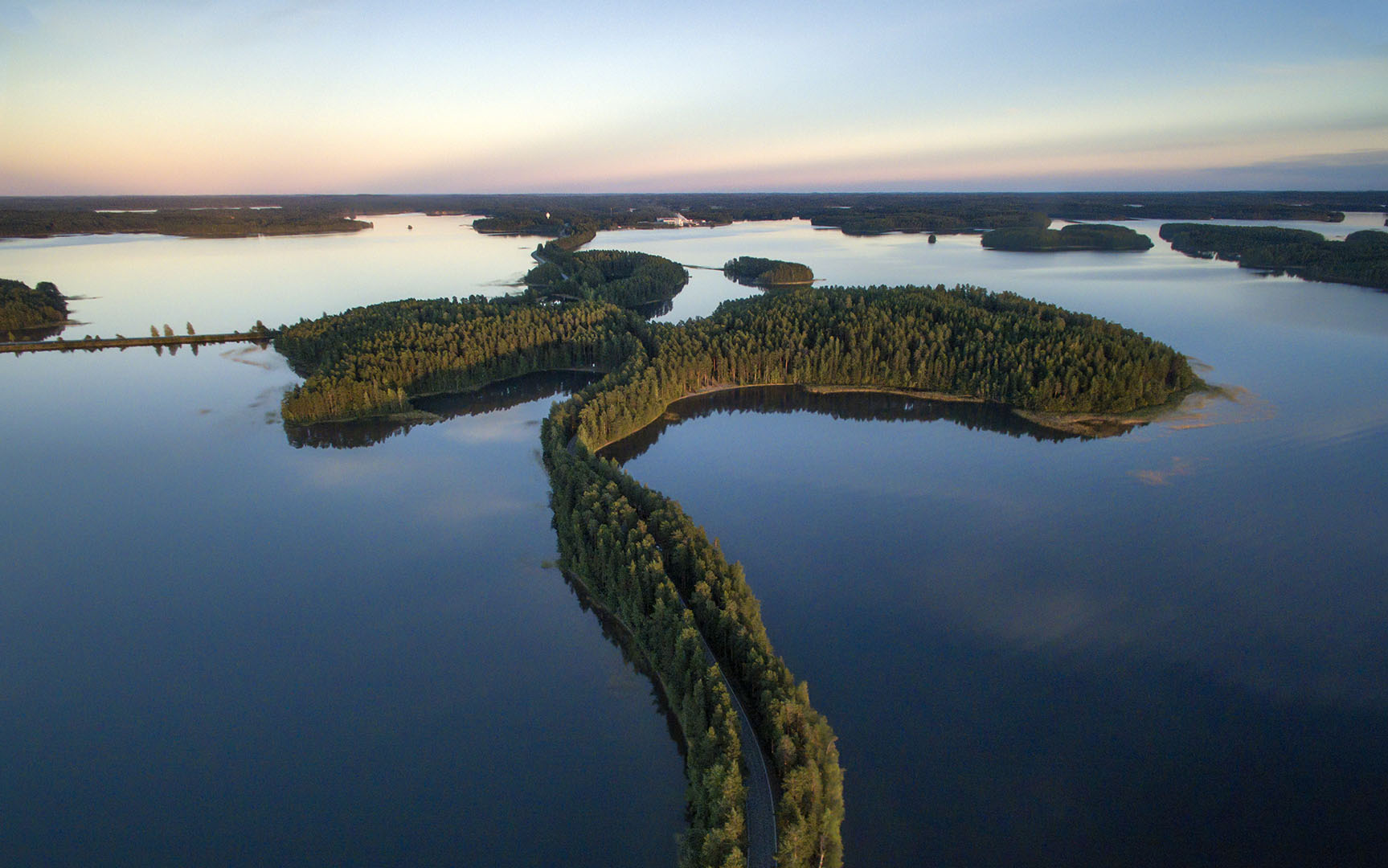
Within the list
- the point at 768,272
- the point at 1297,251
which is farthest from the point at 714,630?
the point at 1297,251

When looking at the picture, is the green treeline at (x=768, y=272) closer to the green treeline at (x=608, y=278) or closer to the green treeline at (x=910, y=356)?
the green treeline at (x=608, y=278)

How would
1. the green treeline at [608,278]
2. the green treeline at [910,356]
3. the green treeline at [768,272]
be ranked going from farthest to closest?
the green treeline at [768,272] < the green treeline at [608,278] < the green treeline at [910,356]

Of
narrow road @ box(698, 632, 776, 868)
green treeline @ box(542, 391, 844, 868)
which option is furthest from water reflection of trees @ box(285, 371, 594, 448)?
narrow road @ box(698, 632, 776, 868)

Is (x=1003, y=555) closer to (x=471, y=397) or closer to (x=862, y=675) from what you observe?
(x=862, y=675)

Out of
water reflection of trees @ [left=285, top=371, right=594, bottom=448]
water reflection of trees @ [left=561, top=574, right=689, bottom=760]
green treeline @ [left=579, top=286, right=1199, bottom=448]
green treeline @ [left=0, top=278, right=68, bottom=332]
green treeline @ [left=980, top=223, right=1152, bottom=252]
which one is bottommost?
water reflection of trees @ [left=561, top=574, right=689, bottom=760]

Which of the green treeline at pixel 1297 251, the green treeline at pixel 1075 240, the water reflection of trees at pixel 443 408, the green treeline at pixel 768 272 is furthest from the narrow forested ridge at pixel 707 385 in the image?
the green treeline at pixel 1075 240

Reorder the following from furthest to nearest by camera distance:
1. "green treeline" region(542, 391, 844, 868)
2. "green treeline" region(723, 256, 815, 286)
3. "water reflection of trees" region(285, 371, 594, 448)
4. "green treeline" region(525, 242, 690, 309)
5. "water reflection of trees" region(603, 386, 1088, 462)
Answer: "green treeline" region(723, 256, 815, 286) < "green treeline" region(525, 242, 690, 309) < "water reflection of trees" region(603, 386, 1088, 462) < "water reflection of trees" region(285, 371, 594, 448) < "green treeline" region(542, 391, 844, 868)

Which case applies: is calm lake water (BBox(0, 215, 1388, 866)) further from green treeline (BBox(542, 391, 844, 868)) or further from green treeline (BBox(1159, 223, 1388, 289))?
green treeline (BBox(1159, 223, 1388, 289))
